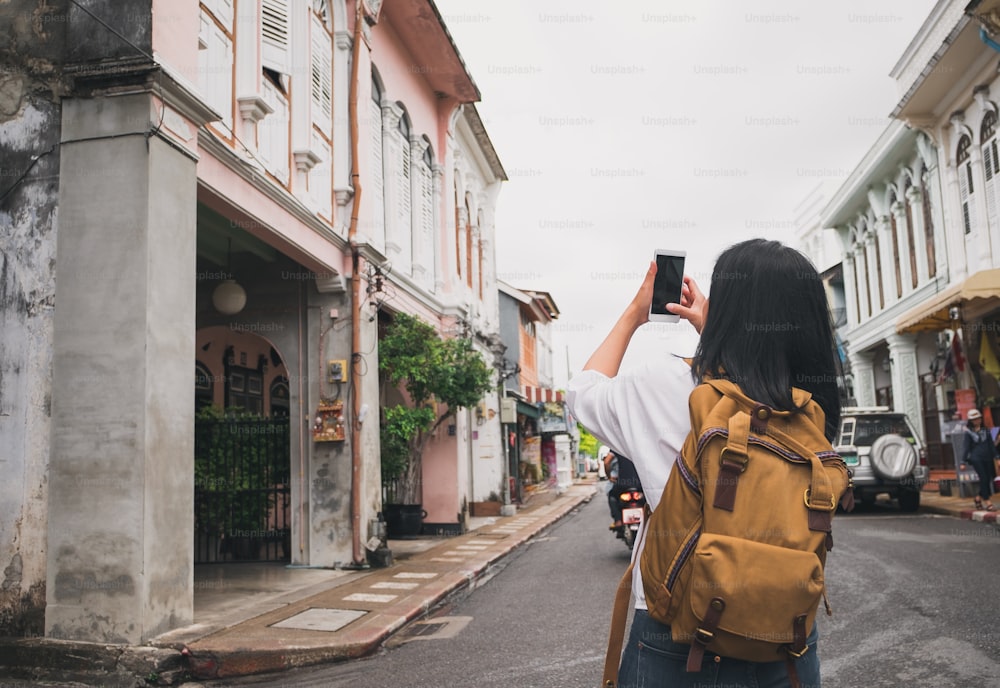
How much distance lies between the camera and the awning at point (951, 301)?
13.8 metres

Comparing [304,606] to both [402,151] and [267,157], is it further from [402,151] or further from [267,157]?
[402,151]

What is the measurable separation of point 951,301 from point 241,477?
39.1 ft

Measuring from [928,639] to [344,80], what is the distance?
870 centimetres

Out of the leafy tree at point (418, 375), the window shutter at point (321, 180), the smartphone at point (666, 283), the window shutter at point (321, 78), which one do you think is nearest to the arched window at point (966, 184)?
the leafy tree at point (418, 375)

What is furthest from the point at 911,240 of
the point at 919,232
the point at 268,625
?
the point at 268,625

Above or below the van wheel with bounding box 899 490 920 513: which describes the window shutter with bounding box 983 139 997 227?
above

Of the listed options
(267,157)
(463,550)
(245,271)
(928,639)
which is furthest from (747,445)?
(463,550)

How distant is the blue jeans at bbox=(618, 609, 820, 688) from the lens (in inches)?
61.7

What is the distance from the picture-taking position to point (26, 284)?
586cm

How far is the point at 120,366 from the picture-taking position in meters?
5.63

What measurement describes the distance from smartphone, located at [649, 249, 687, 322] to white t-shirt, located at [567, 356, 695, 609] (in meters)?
0.27

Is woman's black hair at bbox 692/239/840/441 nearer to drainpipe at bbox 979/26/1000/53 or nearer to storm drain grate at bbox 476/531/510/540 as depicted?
storm drain grate at bbox 476/531/510/540

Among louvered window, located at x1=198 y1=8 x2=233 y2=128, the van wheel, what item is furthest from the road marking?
the van wheel

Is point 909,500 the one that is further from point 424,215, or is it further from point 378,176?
point 378,176
